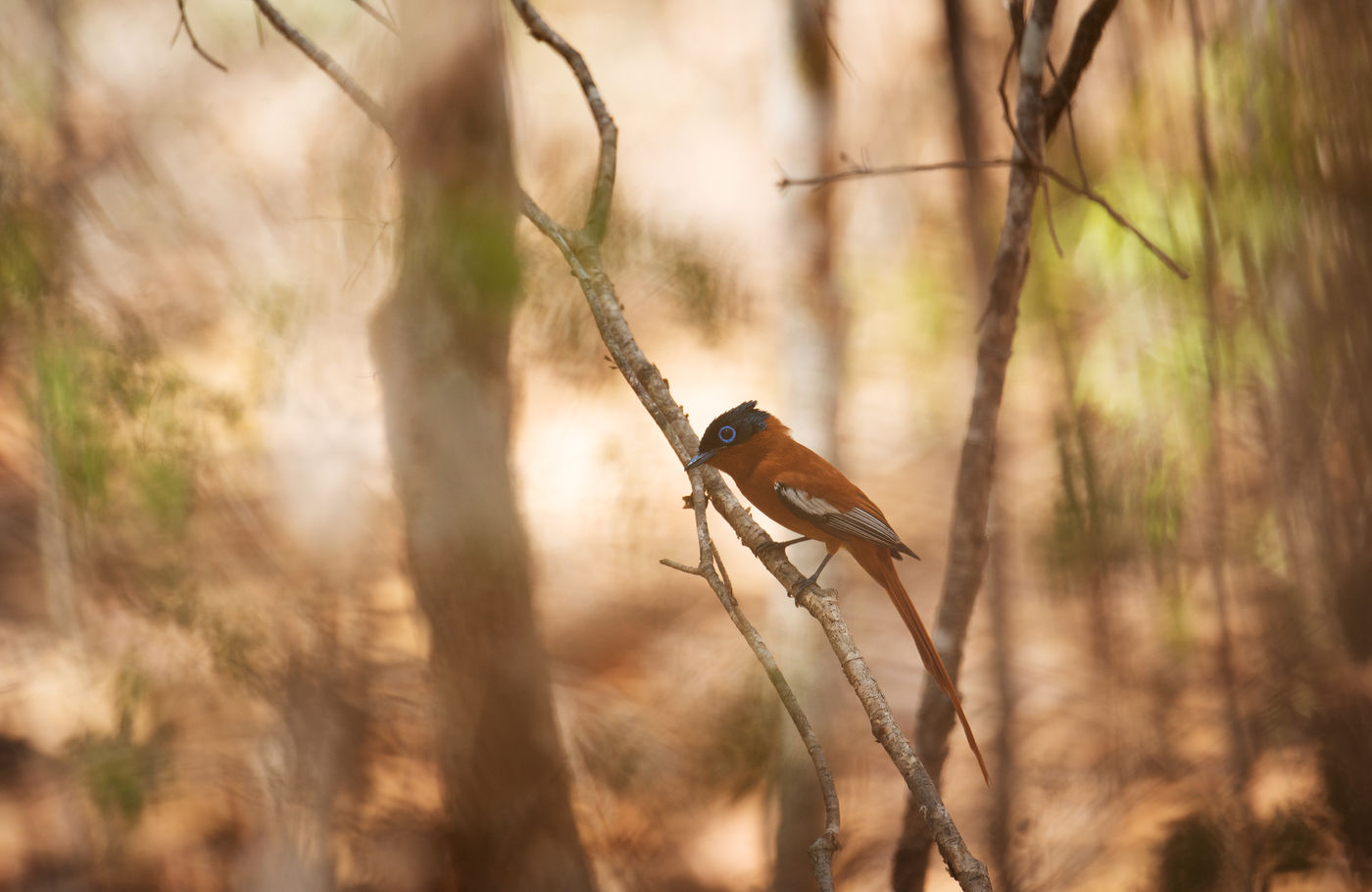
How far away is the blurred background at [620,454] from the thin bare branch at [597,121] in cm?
9

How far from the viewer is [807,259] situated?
102 centimetres

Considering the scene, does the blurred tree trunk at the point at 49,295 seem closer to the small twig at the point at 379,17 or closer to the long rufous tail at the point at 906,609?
the small twig at the point at 379,17

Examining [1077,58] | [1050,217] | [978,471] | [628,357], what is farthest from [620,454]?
[1077,58]

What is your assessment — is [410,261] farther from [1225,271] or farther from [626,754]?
[1225,271]

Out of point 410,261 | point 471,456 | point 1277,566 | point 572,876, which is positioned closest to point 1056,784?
point 1277,566

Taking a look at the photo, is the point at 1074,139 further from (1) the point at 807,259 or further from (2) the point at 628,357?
(2) the point at 628,357

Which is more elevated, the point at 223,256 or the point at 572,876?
the point at 223,256

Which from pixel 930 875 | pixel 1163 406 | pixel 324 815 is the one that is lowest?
pixel 930 875

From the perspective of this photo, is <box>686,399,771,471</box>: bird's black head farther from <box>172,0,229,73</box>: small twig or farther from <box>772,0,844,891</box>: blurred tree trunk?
<box>172,0,229,73</box>: small twig

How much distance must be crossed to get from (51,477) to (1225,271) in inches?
56.2

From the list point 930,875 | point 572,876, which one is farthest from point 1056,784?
point 572,876

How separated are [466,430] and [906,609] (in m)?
0.54

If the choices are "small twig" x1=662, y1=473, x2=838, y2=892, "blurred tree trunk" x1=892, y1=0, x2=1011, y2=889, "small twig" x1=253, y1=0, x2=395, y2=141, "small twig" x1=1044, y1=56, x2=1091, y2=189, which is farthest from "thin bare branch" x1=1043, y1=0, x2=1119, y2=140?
"small twig" x1=253, y1=0, x2=395, y2=141

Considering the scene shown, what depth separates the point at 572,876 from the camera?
3.18 ft
